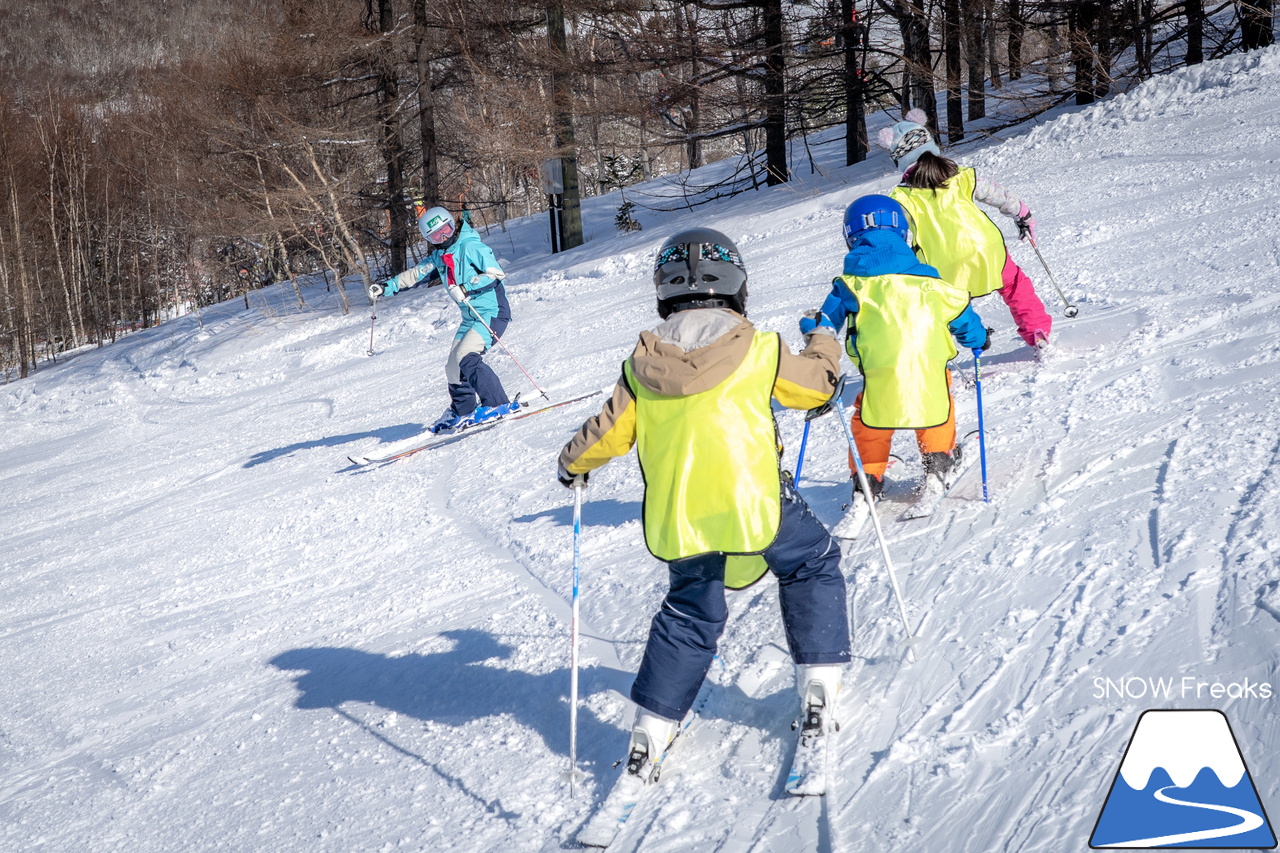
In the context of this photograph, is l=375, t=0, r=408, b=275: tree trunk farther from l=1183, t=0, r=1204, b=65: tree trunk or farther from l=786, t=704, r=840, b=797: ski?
l=786, t=704, r=840, b=797: ski

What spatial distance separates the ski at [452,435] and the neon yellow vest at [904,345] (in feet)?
14.4

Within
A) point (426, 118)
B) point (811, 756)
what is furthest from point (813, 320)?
point (426, 118)

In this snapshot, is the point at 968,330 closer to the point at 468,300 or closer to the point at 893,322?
the point at 893,322

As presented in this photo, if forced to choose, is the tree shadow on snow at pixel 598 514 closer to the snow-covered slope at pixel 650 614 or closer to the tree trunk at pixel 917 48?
the snow-covered slope at pixel 650 614

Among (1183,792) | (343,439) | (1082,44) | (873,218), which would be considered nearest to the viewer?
(1183,792)

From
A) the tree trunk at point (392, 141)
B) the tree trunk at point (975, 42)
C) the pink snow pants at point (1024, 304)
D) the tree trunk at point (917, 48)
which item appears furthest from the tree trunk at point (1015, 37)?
the tree trunk at point (392, 141)

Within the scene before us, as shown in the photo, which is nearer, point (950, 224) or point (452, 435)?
point (950, 224)

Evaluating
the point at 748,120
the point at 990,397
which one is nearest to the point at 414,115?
the point at 748,120

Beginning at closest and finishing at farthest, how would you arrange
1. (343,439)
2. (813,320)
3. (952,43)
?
(813,320) < (343,439) < (952,43)

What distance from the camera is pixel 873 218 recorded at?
3953 mm

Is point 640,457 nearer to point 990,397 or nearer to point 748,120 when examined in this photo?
point 990,397

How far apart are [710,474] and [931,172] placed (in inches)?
129

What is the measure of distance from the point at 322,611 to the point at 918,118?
181 inches

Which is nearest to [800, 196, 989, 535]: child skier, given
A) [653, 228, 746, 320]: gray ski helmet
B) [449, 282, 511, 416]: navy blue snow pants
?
[653, 228, 746, 320]: gray ski helmet
